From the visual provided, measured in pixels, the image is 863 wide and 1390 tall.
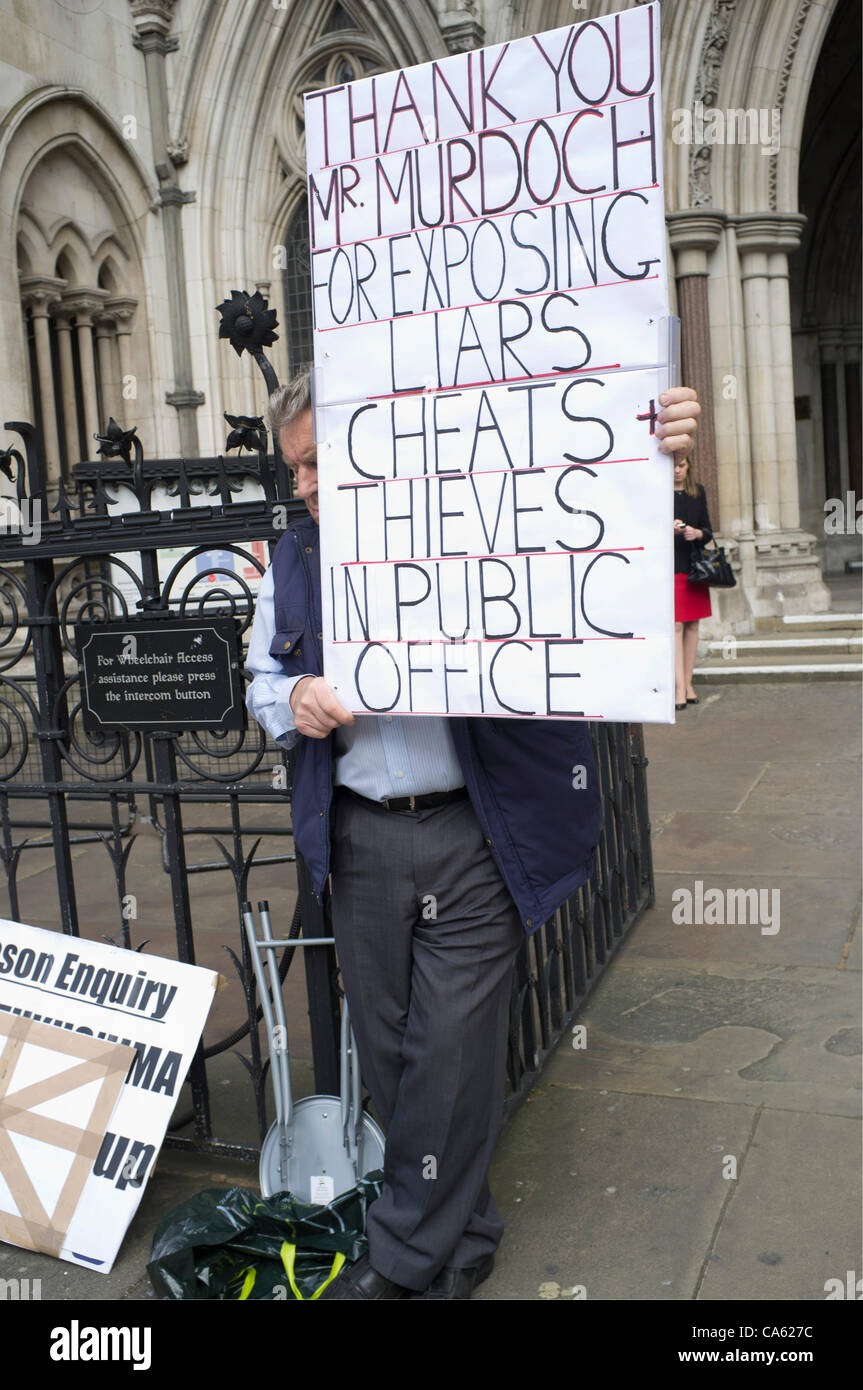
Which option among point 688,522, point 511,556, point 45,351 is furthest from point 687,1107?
point 45,351

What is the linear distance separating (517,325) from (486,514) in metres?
0.37

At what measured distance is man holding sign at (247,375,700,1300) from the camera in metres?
2.53

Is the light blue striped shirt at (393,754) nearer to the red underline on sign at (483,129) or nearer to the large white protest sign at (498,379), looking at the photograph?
the large white protest sign at (498,379)

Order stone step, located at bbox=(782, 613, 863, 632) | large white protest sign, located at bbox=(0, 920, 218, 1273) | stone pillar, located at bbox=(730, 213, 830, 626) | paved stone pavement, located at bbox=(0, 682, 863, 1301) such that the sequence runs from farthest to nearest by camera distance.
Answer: stone pillar, located at bbox=(730, 213, 830, 626) → stone step, located at bbox=(782, 613, 863, 632) → large white protest sign, located at bbox=(0, 920, 218, 1273) → paved stone pavement, located at bbox=(0, 682, 863, 1301)

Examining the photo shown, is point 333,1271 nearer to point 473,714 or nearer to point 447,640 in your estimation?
point 473,714

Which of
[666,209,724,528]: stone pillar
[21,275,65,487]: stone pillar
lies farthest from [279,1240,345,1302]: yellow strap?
[666,209,724,528]: stone pillar

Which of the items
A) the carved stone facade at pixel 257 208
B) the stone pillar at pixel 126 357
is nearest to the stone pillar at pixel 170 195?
the carved stone facade at pixel 257 208

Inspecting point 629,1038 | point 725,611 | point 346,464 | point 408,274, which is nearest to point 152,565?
point 346,464

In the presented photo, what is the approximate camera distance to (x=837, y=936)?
463 centimetres

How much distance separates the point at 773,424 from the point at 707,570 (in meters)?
4.65

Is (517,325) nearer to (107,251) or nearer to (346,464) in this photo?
(346,464)

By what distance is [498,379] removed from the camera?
2.35 metres

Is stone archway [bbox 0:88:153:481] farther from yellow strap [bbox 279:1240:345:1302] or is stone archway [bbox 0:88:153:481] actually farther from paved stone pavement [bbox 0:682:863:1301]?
yellow strap [bbox 279:1240:345:1302]

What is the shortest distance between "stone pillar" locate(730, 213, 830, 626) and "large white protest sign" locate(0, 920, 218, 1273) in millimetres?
10527
